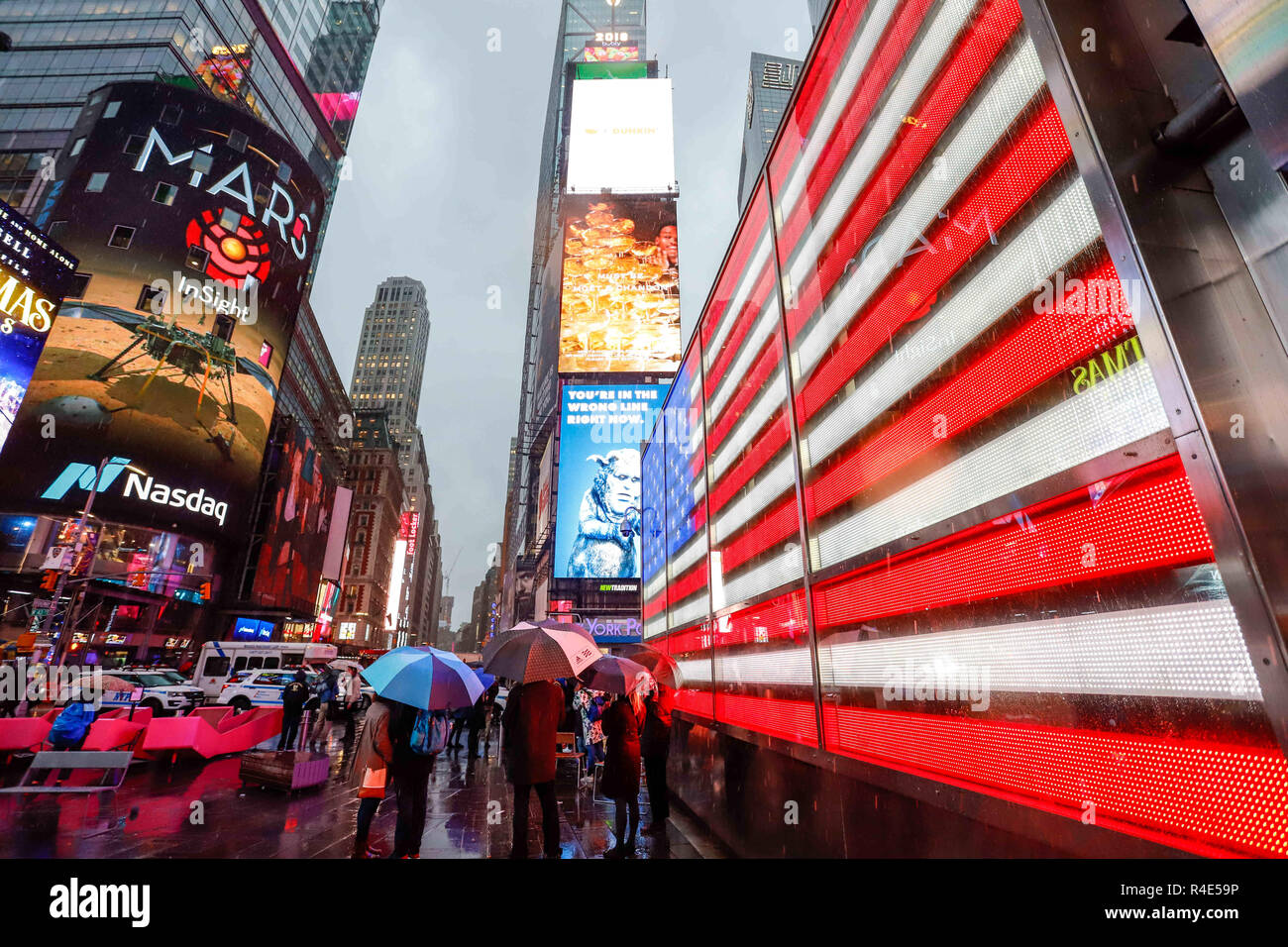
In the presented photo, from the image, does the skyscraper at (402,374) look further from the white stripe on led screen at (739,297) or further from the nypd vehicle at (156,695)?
the white stripe on led screen at (739,297)

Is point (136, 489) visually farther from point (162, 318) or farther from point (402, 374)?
point (402, 374)

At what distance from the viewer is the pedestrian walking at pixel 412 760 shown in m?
6.30

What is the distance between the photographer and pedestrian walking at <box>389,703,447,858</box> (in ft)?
20.7

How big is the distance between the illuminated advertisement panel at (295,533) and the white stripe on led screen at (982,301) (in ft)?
162

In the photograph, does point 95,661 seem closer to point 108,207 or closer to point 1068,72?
point 108,207

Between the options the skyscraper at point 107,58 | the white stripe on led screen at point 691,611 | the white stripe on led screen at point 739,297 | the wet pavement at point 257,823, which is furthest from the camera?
the skyscraper at point 107,58

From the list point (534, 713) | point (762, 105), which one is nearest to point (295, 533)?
point (534, 713)

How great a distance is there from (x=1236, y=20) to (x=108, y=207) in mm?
51481

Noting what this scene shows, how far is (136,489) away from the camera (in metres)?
33.6

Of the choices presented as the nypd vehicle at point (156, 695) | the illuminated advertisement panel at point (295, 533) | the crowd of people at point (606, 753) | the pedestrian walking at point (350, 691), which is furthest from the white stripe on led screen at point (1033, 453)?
the illuminated advertisement panel at point (295, 533)

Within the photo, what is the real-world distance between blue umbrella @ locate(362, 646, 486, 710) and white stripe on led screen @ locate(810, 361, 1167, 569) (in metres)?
4.77

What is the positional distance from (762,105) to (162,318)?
86.0 meters

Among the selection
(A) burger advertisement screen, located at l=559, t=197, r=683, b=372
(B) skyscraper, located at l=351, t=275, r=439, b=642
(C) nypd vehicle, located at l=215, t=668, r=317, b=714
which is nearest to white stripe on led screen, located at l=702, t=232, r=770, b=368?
(C) nypd vehicle, located at l=215, t=668, r=317, b=714

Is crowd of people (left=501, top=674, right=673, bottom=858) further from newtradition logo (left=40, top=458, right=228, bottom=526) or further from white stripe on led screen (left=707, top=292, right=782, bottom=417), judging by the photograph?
newtradition logo (left=40, top=458, right=228, bottom=526)
